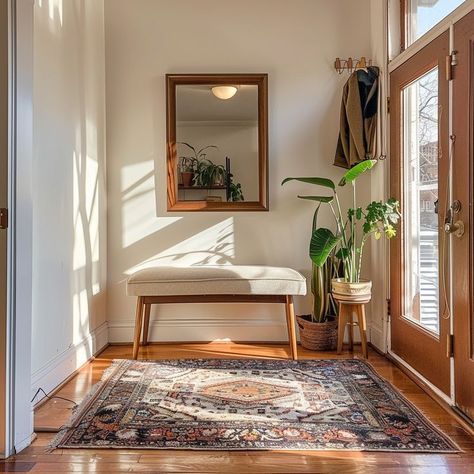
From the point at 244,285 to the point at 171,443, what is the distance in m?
1.14

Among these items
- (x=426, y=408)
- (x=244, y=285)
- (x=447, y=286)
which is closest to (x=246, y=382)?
(x=244, y=285)

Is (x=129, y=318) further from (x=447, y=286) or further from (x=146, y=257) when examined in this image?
(x=447, y=286)

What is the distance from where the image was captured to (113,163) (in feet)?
9.96

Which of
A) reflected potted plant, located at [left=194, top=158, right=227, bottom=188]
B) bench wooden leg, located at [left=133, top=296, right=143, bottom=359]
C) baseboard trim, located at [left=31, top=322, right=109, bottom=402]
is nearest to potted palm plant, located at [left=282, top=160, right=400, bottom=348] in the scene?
reflected potted plant, located at [left=194, top=158, right=227, bottom=188]

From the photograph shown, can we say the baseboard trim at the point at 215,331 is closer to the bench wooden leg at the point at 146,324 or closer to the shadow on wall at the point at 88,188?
the bench wooden leg at the point at 146,324

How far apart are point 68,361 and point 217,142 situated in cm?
178

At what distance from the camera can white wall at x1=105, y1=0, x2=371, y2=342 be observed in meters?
3.03

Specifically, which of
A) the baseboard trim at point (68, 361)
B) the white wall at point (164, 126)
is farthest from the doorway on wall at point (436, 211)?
the baseboard trim at point (68, 361)

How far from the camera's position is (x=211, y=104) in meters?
3.02

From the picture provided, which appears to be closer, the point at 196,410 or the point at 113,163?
the point at 196,410

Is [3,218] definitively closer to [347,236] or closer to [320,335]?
[320,335]

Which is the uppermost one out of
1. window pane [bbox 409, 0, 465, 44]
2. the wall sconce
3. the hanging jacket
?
window pane [bbox 409, 0, 465, 44]

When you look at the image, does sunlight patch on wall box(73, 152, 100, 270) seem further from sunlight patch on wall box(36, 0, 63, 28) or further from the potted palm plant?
the potted palm plant

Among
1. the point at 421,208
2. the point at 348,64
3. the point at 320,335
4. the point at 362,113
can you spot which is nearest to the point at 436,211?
the point at 421,208
